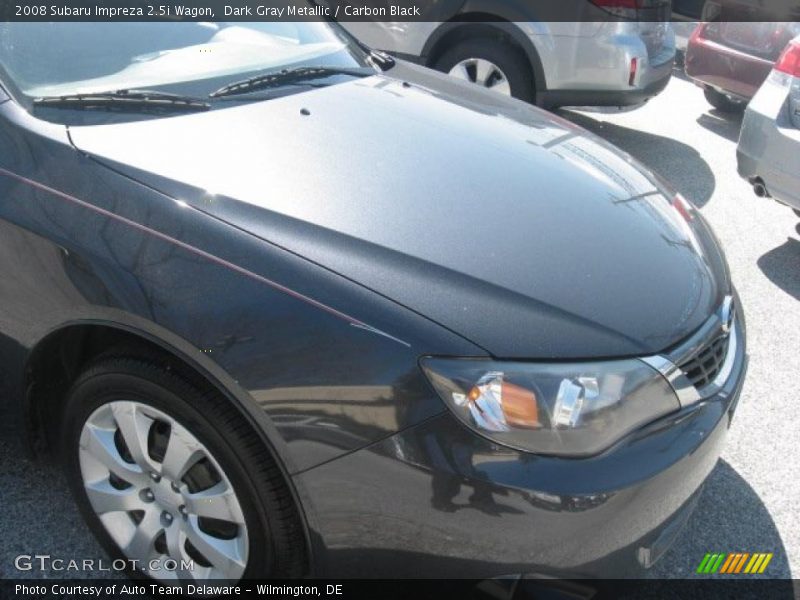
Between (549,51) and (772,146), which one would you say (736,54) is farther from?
(772,146)

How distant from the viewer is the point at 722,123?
7.30 metres

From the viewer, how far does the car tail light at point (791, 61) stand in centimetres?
426

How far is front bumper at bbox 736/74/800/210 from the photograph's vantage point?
408 centimetres

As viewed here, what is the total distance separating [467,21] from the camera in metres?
5.87

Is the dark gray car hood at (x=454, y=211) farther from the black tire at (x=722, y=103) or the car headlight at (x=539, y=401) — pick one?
the black tire at (x=722, y=103)

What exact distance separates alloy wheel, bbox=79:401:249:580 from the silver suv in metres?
4.48

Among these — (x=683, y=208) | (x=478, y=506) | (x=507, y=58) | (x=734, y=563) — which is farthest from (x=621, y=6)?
(x=478, y=506)

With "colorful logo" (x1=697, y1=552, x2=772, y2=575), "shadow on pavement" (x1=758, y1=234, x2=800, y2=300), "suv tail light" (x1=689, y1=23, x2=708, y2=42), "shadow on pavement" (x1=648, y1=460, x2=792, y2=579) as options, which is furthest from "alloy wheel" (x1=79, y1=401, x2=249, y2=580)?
"suv tail light" (x1=689, y1=23, x2=708, y2=42)

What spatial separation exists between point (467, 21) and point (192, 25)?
3.54m

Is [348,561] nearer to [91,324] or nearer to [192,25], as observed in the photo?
[91,324]

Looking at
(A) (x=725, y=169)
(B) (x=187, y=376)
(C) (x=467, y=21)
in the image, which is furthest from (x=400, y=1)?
(B) (x=187, y=376)

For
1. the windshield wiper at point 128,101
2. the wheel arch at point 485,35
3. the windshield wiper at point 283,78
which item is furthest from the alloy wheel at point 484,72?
the windshield wiper at point 128,101

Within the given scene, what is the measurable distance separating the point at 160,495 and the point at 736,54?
19.4 feet

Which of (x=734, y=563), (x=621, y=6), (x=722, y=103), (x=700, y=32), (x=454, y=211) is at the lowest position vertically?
(x=734, y=563)
